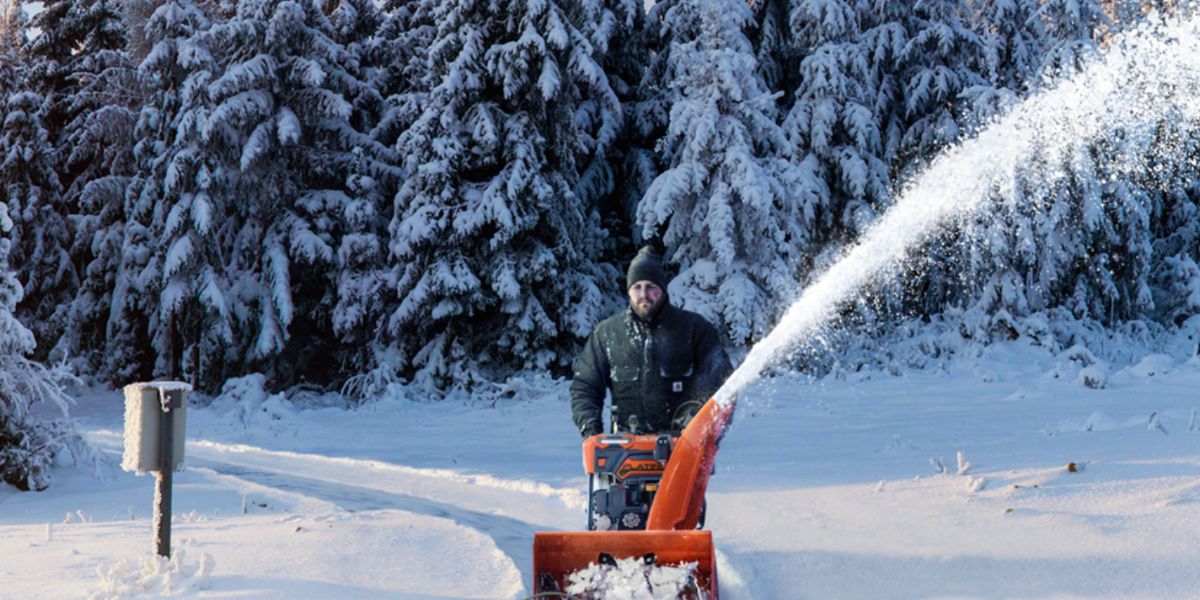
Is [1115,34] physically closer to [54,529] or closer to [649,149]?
[649,149]

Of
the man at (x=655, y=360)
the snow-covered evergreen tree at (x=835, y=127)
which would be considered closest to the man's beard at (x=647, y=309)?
the man at (x=655, y=360)

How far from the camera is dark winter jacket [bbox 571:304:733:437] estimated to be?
5895mm

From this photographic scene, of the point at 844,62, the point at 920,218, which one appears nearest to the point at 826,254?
the point at 920,218

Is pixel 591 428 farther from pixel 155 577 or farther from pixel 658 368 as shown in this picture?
pixel 155 577

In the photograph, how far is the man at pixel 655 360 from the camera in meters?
5.86

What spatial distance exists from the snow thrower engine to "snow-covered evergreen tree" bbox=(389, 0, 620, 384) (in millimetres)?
13917

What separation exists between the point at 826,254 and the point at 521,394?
26.7ft

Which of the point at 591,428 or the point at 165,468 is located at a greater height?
the point at 591,428

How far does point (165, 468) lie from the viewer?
5793 millimetres

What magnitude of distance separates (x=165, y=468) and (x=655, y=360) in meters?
2.94

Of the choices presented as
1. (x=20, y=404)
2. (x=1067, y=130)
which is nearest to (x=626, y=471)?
(x=20, y=404)

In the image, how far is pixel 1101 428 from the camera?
9.87 meters

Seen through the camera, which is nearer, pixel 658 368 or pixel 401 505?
pixel 658 368

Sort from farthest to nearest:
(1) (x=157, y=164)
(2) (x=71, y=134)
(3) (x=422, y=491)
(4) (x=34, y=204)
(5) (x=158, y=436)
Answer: (2) (x=71, y=134) → (4) (x=34, y=204) → (1) (x=157, y=164) → (3) (x=422, y=491) → (5) (x=158, y=436)
